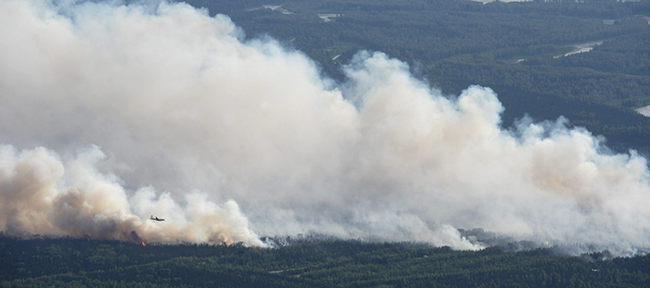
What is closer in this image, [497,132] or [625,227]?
[625,227]

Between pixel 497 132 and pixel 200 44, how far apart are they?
5263cm

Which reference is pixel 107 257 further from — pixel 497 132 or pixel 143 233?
pixel 497 132

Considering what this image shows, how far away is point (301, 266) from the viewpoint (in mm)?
129250

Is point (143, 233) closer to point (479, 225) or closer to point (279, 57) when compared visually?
point (479, 225)

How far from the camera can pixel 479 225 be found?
456 ft

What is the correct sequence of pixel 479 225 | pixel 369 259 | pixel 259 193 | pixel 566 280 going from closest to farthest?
pixel 566 280, pixel 369 259, pixel 479 225, pixel 259 193

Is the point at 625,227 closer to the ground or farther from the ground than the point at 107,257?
farther from the ground

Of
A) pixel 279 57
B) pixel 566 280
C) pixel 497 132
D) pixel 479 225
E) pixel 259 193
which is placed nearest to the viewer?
pixel 566 280

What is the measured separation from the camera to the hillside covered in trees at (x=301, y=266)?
122875 mm

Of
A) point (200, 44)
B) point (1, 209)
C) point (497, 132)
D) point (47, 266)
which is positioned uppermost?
point (200, 44)

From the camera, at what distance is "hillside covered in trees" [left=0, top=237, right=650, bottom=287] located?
12288 cm

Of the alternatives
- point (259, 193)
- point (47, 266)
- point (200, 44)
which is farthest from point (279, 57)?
point (47, 266)

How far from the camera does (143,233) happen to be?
438 ft

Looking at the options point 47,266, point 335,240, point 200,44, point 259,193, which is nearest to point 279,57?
point 200,44
